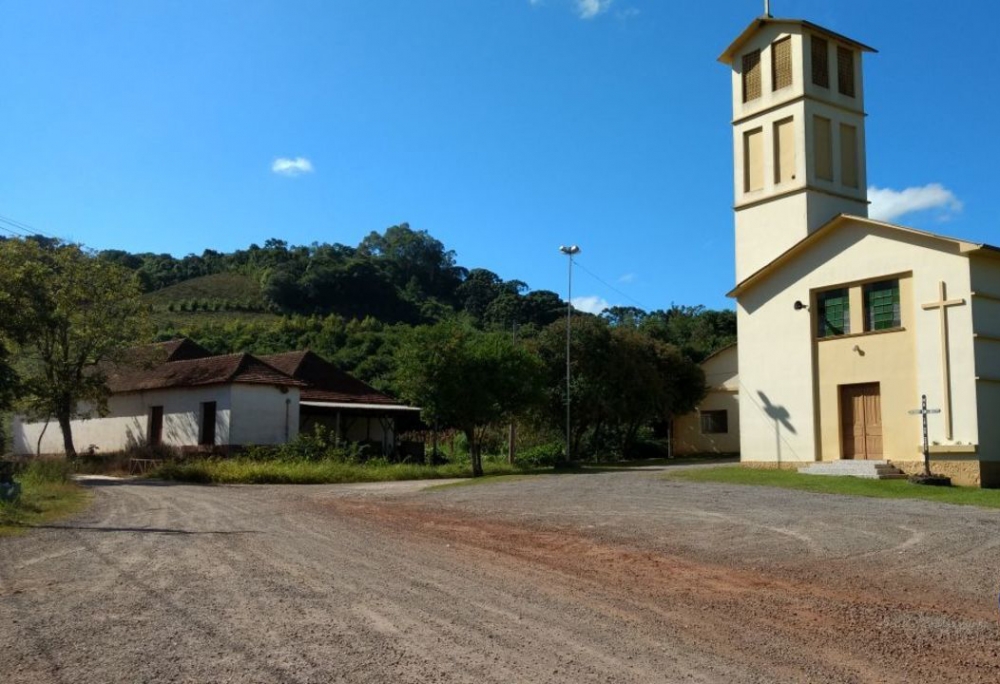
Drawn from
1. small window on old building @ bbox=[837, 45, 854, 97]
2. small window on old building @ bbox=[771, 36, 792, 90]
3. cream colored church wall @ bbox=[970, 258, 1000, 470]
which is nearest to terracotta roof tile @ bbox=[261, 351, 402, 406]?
small window on old building @ bbox=[771, 36, 792, 90]

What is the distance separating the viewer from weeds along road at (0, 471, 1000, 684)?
19.5ft

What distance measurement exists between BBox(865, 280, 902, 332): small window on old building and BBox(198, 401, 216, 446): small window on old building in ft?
76.0

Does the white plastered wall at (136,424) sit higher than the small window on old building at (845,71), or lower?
lower

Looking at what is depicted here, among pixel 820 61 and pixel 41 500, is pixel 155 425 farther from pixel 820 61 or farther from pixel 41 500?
pixel 820 61

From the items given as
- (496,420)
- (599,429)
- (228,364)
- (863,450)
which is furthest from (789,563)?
(599,429)

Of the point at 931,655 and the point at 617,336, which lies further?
the point at 617,336

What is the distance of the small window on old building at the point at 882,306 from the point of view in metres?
23.6

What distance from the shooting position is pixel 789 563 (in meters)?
10.5

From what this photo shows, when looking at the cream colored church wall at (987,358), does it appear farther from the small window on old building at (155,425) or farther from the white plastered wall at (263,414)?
the small window on old building at (155,425)

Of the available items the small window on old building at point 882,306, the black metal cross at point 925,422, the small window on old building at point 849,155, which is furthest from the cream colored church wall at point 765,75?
the black metal cross at point 925,422

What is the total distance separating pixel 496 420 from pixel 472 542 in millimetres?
18853

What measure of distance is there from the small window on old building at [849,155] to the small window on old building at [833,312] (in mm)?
4757

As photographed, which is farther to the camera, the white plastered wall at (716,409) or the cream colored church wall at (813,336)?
the white plastered wall at (716,409)

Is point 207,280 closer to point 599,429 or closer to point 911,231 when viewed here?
point 599,429
